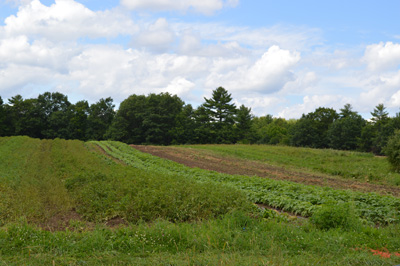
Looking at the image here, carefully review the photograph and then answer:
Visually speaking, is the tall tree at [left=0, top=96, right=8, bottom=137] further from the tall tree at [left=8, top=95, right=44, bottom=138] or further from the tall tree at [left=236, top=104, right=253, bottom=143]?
the tall tree at [left=236, top=104, right=253, bottom=143]

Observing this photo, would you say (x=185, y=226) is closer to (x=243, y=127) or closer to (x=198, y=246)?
(x=198, y=246)

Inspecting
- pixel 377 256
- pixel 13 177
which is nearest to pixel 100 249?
pixel 377 256

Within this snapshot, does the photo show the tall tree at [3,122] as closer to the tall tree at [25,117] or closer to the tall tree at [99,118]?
the tall tree at [25,117]

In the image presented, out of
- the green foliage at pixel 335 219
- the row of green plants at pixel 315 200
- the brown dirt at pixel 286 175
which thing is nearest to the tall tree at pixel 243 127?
the brown dirt at pixel 286 175

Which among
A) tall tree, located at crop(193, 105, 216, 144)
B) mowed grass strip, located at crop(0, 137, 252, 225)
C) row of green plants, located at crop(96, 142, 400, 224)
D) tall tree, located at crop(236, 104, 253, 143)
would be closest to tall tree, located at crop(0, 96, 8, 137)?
tall tree, located at crop(193, 105, 216, 144)

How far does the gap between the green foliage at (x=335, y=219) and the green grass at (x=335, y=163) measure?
12.9m

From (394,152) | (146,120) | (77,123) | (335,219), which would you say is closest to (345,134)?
(146,120)

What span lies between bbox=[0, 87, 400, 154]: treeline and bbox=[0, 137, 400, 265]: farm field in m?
51.5

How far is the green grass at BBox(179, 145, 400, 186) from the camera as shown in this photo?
21.1m

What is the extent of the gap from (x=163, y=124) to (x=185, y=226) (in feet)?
190

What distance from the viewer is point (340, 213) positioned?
802 cm

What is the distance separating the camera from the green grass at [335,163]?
2106 cm

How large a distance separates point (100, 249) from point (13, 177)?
406 inches

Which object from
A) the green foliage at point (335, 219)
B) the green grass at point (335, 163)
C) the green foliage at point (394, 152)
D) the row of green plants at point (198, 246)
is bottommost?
the row of green plants at point (198, 246)
